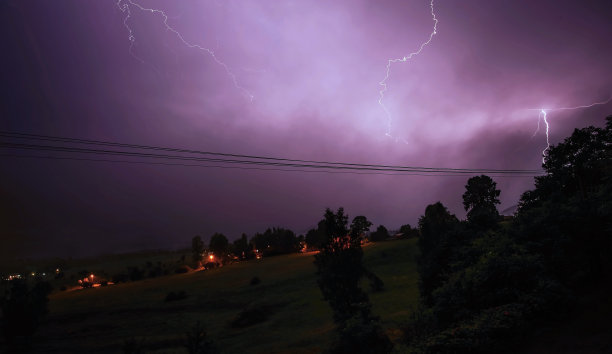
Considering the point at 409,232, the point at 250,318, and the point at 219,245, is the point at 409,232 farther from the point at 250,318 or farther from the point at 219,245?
the point at 250,318

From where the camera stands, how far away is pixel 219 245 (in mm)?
93750

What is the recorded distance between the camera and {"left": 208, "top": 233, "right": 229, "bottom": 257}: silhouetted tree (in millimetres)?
93062

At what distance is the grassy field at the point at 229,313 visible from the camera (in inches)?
965

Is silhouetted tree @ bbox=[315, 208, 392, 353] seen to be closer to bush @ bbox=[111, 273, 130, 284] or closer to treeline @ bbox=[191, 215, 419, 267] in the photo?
treeline @ bbox=[191, 215, 419, 267]

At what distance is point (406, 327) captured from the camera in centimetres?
1479

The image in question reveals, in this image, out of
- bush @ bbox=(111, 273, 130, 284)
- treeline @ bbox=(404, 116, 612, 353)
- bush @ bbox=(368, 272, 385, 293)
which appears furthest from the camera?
bush @ bbox=(111, 273, 130, 284)

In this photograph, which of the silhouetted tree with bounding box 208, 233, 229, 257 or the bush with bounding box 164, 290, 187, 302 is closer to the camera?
the bush with bounding box 164, 290, 187, 302

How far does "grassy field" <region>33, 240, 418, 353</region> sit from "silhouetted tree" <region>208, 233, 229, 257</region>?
36355 millimetres

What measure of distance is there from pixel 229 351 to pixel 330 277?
40.1ft

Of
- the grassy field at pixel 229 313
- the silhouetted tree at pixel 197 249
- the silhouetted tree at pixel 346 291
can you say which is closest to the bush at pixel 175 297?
the grassy field at pixel 229 313

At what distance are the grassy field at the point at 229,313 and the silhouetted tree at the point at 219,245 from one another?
3635 centimetres

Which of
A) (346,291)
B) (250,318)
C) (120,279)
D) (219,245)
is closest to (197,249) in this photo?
(219,245)

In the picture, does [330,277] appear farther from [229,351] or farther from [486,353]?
[229,351]

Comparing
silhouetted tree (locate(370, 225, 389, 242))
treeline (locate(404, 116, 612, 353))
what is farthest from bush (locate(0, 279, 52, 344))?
silhouetted tree (locate(370, 225, 389, 242))
